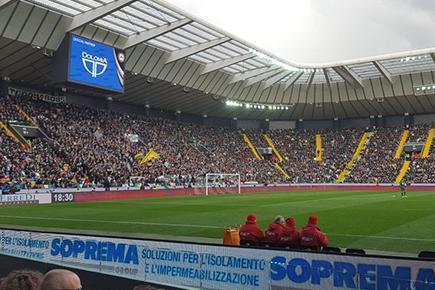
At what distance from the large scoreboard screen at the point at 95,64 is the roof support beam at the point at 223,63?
14011 mm

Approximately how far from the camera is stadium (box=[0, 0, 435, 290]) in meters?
9.84

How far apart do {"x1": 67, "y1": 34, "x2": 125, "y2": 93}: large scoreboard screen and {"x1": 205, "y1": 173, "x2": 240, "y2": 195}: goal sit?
17764 millimetres

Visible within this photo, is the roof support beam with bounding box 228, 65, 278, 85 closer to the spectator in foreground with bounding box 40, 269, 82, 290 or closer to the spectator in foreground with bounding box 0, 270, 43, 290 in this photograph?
the spectator in foreground with bounding box 0, 270, 43, 290

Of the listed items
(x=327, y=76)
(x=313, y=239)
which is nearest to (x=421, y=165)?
(x=327, y=76)

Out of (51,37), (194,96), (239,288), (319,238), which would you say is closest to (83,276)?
(239,288)

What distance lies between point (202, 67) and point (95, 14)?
66.7 ft

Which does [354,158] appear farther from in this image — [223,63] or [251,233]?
[251,233]

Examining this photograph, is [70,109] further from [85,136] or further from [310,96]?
[310,96]

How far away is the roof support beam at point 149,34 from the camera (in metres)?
41.2

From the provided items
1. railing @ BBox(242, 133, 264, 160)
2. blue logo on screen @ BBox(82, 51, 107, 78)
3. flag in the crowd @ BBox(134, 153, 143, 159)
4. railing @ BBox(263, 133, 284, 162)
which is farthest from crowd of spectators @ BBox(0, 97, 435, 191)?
blue logo on screen @ BBox(82, 51, 107, 78)

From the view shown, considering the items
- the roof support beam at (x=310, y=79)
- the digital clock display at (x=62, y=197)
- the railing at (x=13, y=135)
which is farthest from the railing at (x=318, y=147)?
the railing at (x=13, y=135)

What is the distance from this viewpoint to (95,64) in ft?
137

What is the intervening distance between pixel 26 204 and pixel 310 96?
49.0 meters

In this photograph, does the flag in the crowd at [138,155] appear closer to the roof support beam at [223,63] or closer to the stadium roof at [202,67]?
the stadium roof at [202,67]
